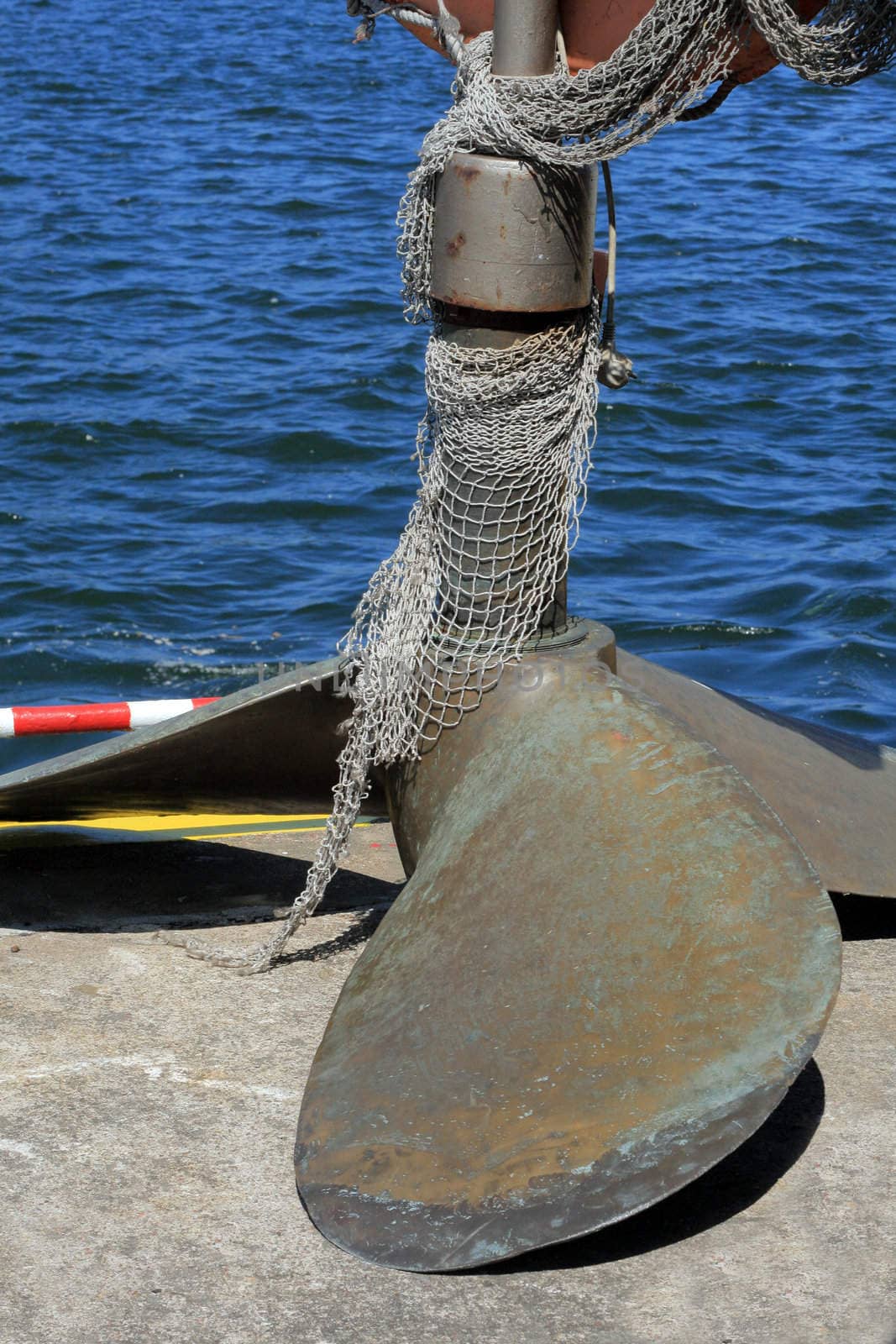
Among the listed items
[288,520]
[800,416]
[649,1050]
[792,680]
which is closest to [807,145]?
[800,416]

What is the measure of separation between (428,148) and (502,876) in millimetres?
1435

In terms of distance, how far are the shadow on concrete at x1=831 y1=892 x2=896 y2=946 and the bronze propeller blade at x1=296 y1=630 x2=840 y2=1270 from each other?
3.27 ft

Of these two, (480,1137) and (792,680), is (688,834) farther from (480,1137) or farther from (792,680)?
(792,680)

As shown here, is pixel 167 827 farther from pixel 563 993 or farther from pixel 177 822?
pixel 563 993

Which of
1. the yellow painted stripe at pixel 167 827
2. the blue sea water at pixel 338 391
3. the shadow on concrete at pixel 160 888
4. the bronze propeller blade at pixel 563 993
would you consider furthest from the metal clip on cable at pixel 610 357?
the blue sea water at pixel 338 391

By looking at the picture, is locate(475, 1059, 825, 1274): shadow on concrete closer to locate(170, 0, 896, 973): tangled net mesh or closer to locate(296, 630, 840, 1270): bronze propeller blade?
locate(296, 630, 840, 1270): bronze propeller blade

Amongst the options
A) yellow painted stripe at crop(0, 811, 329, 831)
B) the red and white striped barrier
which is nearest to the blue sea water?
the red and white striped barrier

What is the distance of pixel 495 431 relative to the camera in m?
3.50

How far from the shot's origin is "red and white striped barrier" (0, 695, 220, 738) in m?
5.01

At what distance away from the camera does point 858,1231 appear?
2863 millimetres

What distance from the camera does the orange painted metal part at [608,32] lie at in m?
3.29

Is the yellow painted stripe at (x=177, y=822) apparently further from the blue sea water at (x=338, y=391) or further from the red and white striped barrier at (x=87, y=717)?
the blue sea water at (x=338, y=391)

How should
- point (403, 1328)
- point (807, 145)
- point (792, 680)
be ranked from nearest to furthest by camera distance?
1. point (403, 1328)
2. point (792, 680)
3. point (807, 145)

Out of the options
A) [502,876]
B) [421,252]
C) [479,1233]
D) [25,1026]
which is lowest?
[25,1026]
